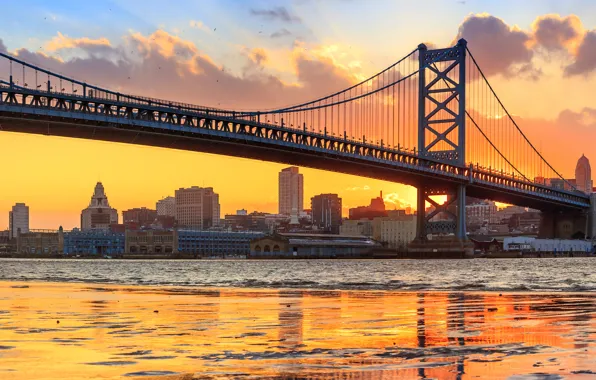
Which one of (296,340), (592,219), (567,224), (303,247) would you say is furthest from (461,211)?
(296,340)

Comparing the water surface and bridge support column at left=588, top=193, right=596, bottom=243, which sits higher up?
bridge support column at left=588, top=193, right=596, bottom=243

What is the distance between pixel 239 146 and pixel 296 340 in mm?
80554

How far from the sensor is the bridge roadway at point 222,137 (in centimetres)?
7956

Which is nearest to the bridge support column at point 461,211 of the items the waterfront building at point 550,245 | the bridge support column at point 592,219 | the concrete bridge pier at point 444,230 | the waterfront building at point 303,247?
the concrete bridge pier at point 444,230

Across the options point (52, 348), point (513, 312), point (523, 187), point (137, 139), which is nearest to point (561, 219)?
point (523, 187)

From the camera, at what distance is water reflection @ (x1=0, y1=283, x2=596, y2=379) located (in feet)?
42.9

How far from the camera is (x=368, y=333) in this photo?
18047 millimetres

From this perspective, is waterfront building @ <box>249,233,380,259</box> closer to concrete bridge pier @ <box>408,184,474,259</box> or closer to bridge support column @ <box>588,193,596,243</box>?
bridge support column @ <box>588,193,596,243</box>

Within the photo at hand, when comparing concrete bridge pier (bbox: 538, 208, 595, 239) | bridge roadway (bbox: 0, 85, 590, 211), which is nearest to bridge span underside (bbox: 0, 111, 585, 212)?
bridge roadway (bbox: 0, 85, 590, 211)

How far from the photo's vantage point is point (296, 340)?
1686cm

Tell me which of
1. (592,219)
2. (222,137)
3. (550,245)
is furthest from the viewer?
(592,219)

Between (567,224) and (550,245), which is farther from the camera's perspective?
(567,224)

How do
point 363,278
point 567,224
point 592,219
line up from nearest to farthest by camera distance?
point 363,278
point 592,219
point 567,224

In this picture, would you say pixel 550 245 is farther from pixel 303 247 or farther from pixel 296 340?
pixel 296 340
